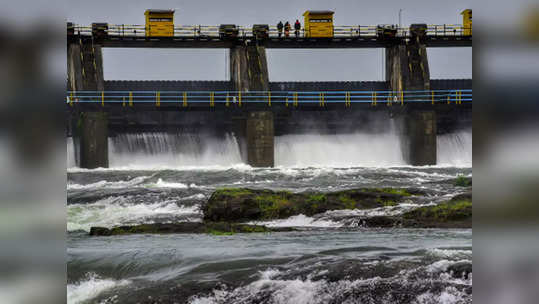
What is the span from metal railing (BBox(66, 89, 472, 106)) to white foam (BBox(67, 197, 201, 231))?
1835cm

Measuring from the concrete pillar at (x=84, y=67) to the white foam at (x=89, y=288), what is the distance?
3119cm

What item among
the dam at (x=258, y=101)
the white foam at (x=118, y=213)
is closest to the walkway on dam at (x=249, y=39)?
the dam at (x=258, y=101)

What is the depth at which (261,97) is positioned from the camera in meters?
39.7

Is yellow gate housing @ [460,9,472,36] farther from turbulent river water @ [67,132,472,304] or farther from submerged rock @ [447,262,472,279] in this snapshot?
submerged rock @ [447,262,472,279]

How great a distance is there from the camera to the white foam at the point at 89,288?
282 inches

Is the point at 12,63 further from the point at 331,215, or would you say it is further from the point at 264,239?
the point at 331,215

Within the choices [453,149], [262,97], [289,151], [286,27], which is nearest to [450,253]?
[289,151]

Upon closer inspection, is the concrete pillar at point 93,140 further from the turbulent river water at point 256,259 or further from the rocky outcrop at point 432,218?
the rocky outcrop at point 432,218

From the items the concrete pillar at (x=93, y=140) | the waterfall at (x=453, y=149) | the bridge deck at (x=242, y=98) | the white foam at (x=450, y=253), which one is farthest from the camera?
the waterfall at (x=453, y=149)

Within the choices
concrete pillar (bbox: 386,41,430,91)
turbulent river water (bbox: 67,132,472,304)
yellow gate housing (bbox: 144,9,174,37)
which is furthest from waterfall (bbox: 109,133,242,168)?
turbulent river water (bbox: 67,132,472,304)

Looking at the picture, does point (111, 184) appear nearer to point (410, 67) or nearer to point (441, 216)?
point (441, 216)

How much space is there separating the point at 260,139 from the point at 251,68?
201 inches

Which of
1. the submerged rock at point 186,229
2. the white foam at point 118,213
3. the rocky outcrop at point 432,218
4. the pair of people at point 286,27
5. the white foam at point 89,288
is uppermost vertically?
the pair of people at point 286,27

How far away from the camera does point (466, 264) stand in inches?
285
